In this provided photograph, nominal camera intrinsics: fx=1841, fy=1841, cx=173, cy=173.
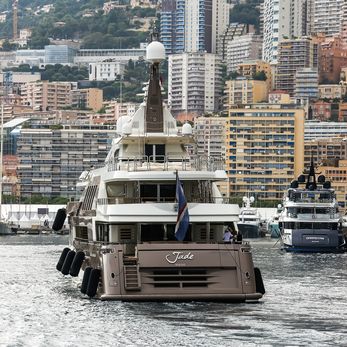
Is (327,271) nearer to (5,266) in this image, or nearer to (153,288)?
(5,266)

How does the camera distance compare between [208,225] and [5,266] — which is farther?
[5,266]

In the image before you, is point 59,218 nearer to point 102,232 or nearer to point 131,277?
point 102,232

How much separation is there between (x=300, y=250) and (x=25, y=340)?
53.5 metres

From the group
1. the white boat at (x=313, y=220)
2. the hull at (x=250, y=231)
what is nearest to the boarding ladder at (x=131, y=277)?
the white boat at (x=313, y=220)

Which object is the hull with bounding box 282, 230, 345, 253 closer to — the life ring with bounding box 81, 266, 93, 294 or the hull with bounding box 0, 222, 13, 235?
the life ring with bounding box 81, 266, 93, 294

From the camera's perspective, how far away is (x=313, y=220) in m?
95.4

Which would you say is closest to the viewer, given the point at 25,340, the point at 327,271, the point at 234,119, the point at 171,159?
the point at 25,340

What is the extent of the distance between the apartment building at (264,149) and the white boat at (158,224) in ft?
457

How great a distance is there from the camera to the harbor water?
42469 mm

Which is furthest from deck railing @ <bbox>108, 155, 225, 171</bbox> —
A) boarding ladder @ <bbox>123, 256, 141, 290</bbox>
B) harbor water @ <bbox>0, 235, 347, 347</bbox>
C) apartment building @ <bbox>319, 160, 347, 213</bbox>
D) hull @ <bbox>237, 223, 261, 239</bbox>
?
apartment building @ <bbox>319, 160, 347, 213</bbox>

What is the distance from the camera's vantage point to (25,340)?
140 feet

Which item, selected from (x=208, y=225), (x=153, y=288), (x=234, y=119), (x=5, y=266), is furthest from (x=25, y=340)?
(x=234, y=119)

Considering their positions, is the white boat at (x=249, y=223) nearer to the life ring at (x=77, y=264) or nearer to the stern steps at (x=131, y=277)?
the life ring at (x=77, y=264)

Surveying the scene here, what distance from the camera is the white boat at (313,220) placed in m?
94.8
